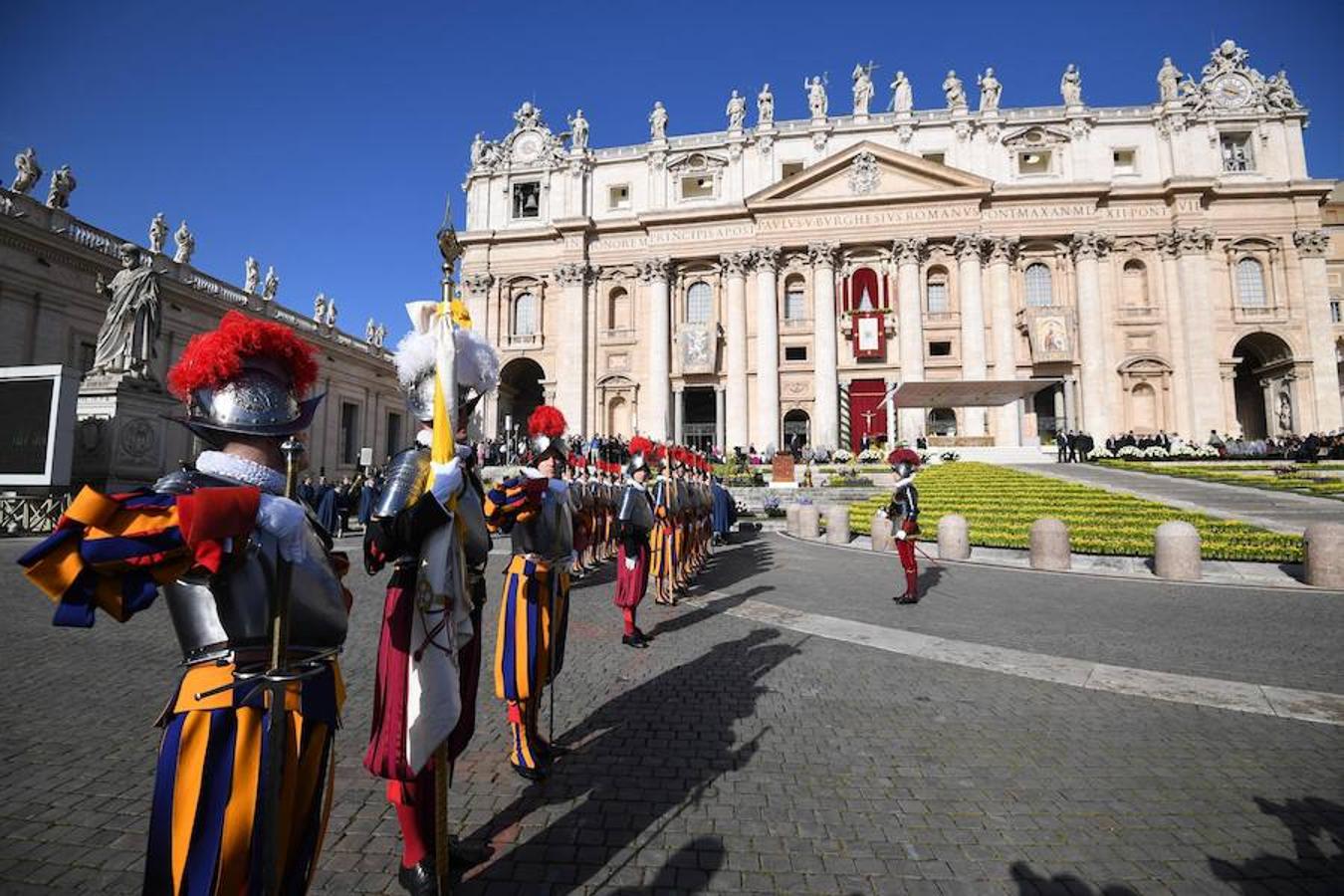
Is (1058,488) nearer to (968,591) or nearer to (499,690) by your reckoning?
(968,591)

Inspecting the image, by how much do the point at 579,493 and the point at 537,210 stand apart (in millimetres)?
42193

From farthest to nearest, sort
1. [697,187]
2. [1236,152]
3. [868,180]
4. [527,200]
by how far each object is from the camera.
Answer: [527,200] < [697,187] < [868,180] < [1236,152]

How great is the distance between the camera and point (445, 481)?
2.55 meters

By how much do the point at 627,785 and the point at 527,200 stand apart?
5074 centimetres

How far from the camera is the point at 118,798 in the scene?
10.9ft

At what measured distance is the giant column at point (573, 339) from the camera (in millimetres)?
42844

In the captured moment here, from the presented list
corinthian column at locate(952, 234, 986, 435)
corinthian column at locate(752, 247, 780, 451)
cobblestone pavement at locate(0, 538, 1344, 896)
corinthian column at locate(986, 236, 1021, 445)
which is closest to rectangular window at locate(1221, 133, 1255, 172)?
corinthian column at locate(986, 236, 1021, 445)

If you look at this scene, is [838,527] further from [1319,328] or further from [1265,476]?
[1319,328]

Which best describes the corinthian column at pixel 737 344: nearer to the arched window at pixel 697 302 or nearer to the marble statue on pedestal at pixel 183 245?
the arched window at pixel 697 302

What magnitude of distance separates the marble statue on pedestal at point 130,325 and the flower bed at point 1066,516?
20.7 m

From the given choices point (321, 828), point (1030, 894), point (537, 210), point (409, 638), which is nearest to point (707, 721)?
point (1030, 894)

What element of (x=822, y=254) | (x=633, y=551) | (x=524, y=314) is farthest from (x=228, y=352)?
(x=524, y=314)

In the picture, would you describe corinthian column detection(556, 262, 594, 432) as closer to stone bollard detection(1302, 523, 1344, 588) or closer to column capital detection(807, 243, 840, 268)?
column capital detection(807, 243, 840, 268)

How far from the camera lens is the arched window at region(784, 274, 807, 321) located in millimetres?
42188
